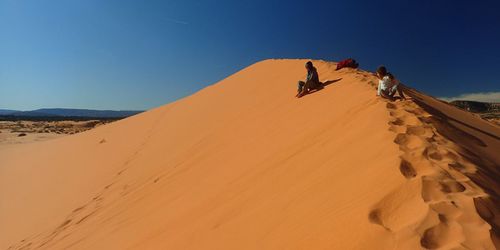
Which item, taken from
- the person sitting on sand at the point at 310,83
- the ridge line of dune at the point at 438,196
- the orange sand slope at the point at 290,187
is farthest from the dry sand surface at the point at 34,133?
the ridge line of dune at the point at 438,196

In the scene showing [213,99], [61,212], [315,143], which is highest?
[213,99]

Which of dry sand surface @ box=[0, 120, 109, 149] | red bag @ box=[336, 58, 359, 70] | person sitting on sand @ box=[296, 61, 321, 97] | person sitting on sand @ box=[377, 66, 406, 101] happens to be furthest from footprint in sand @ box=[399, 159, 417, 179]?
dry sand surface @ box=[0, 120, 109, 149]

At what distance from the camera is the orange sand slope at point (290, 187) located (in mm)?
2926

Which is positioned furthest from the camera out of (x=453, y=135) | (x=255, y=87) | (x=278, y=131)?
(x=255, y=87)

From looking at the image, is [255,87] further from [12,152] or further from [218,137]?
[12,152]

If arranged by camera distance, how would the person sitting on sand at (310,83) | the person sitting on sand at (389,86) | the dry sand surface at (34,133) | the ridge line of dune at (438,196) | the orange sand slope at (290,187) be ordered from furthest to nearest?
the dry sand surface at (34,133), the person sitting on sand at (310,83), the person sitting on sand at (389,86), the orange sand slope at (290,187), the ridge line of dune at (438,196)

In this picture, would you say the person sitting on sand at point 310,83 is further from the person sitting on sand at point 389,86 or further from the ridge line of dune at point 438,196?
the ridge line of dune at point 438,196

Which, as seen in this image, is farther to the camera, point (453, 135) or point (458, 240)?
point (453, 135)

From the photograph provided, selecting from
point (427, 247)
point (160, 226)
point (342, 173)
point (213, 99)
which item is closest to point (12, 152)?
point (213, 99)

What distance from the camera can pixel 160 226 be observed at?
4.99 m

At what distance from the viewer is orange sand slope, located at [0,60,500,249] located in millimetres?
2926

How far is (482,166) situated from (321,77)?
24.2 ft

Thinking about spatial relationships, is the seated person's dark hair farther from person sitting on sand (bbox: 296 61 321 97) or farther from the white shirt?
person sitting on sand (bbox: 296 61 321 97)

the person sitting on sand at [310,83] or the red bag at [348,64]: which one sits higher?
the red bag at [348,64]
